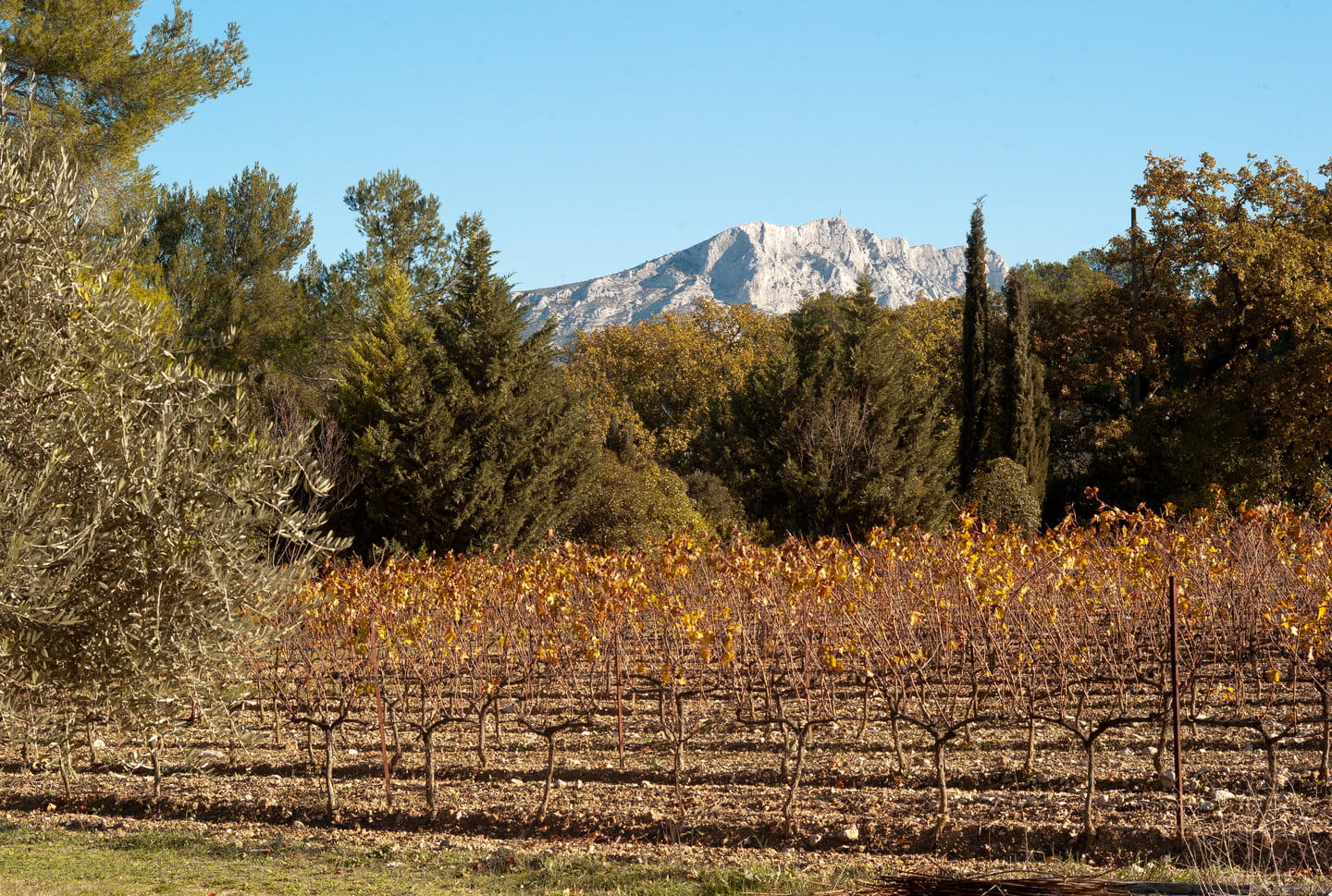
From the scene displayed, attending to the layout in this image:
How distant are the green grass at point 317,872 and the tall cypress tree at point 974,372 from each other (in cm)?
1871

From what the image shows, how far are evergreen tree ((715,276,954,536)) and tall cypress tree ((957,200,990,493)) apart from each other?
78 cm

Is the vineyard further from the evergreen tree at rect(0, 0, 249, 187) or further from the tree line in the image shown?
the evergreen tree at rect(0, 0, 249, 187)

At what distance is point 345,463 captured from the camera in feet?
59.8

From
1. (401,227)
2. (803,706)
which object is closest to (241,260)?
(401,227)

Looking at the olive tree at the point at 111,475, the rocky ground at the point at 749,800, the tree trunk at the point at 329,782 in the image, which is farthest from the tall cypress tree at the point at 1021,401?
the olive tree at the point at 111,475

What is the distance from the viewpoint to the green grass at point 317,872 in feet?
16.8

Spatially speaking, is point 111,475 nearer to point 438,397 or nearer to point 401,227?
point 438,397

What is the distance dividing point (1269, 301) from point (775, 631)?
49.4 ft

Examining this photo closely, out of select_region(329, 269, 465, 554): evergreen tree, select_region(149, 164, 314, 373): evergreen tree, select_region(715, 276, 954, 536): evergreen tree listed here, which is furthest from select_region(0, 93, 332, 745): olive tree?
select_region(149, 164, 314, 373): evergreen tree

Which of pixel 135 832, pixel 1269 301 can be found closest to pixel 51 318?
pixel 135 832

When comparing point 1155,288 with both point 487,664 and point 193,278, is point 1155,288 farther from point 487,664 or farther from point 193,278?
point 193,278

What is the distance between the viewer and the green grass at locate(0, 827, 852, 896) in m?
5.11

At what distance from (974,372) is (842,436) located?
5.19m

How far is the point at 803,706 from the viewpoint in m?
9.43
